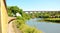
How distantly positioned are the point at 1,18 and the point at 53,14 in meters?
21.3

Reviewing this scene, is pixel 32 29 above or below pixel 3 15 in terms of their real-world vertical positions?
below

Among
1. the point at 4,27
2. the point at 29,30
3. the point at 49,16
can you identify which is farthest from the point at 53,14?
the point at 4,27

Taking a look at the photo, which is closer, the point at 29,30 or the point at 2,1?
the point at 2,1

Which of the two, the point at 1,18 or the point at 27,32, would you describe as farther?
the point at 27,32

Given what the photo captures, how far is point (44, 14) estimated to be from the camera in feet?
66.5

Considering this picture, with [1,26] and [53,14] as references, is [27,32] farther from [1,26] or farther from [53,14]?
[53,14]

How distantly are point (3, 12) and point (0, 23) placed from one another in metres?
0.02

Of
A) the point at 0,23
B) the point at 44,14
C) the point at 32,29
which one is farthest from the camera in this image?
the point at 44,14

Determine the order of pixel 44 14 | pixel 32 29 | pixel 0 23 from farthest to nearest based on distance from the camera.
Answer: pixel 44 14 < pixel 32 29 < pixel 0 23

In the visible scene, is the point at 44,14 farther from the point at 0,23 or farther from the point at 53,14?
the point at 0,23

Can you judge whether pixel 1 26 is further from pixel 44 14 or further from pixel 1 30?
pixel 44 14

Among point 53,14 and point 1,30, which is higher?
point 1,30

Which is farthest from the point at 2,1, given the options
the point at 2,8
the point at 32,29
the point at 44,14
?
the point at 44,14

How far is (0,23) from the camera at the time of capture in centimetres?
21
